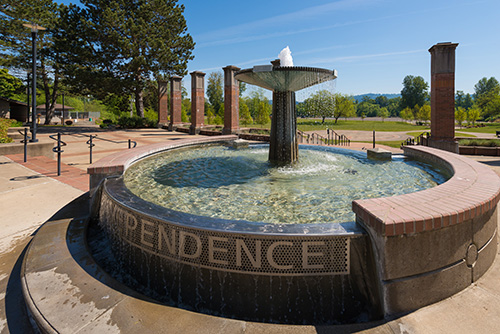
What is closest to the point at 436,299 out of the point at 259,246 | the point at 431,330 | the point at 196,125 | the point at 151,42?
the point at 431,330

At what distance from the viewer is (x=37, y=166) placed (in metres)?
9.86

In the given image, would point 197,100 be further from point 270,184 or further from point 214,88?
point 214,88

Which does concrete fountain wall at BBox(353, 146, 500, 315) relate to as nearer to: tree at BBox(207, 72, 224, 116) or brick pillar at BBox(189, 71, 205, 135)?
brick pillar at BBox(189, 71, 205, 135)

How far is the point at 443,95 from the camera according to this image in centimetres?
1454

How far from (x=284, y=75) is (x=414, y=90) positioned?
112731 millimetres

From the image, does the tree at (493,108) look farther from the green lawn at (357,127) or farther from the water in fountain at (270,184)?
the water in fountain at (270,184)

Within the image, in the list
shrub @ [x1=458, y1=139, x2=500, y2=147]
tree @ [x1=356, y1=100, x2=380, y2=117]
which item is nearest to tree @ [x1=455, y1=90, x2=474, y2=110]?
tree @ [x1=356, y1=100, x2=380, y2=117]

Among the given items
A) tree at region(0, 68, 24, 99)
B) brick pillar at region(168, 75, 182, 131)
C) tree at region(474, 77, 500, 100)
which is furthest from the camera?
tree at region(474, 77, 500, 100)

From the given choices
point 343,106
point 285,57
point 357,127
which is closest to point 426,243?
point 285,57

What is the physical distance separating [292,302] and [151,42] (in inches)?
1261

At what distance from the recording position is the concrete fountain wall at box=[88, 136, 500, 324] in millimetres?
2668

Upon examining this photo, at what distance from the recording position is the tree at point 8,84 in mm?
51281

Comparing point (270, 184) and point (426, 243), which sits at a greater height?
point (270, 184)

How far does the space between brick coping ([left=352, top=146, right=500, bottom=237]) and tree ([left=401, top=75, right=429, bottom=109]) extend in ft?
373
